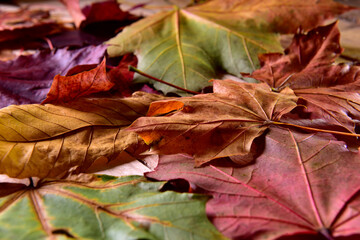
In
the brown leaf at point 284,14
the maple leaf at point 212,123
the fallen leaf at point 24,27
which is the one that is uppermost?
the brown leaf at point 284,14

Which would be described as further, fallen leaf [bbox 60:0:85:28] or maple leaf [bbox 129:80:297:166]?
fallen leaf [bbox 60:0:85:28]

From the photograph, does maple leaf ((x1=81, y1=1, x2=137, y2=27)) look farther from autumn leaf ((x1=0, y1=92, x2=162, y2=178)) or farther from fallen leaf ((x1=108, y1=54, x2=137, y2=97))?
autumn leaf ((x1=0, y1=92, x2=162, y2=178))

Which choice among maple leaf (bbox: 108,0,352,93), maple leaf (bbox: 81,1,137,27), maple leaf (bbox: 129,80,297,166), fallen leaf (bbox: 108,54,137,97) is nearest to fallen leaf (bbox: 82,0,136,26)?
maple leaf (bbox: 81,1,137,27)

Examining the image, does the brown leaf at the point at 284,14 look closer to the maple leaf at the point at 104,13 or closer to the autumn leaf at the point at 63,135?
the maple leaf at the point at 104,13

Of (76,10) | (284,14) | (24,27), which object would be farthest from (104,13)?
(284,14)

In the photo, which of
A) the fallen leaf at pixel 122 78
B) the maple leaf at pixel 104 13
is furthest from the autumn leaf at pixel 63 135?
the maple leaf at pixel 104 13

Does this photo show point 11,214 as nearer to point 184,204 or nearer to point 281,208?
point 184,204
